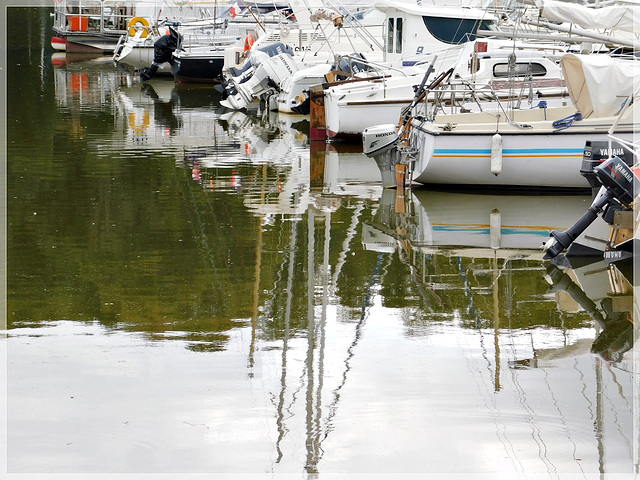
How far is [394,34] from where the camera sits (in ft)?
87.2

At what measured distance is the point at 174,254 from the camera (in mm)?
11445

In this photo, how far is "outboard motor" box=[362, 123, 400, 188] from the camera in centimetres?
1534

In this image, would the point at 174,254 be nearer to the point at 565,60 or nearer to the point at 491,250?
the point at 491,250

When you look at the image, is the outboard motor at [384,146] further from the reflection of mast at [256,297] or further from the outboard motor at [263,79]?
the outboard motor at [263,79]

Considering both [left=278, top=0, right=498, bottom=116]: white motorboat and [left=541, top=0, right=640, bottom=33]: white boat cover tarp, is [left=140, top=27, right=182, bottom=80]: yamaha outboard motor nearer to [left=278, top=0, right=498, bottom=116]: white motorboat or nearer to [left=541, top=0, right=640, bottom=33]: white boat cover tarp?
[left=278, top=0, right=498, bottom=116]: white motorboat

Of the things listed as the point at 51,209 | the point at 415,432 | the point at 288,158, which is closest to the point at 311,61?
the point at 288,158

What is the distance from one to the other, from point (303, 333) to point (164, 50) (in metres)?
29.2

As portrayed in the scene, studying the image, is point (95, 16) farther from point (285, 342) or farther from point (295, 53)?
point (285, 342)

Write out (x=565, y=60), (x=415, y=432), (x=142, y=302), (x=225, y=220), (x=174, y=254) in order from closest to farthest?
(x=415, y=432) → (x=142, y=302) → (x=174, y=254) → (x=225, y=220) → (x=565, y=60)

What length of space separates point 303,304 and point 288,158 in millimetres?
9786

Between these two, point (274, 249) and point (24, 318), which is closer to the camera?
point (24, 318)

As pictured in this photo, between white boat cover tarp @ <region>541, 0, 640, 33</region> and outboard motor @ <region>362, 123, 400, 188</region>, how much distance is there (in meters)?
2.94

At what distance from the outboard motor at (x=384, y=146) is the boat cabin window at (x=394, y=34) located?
11.1 meters

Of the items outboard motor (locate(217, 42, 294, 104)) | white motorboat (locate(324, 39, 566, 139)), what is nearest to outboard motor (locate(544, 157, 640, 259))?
white motorboat (locate(324, 39, 566, 139))
